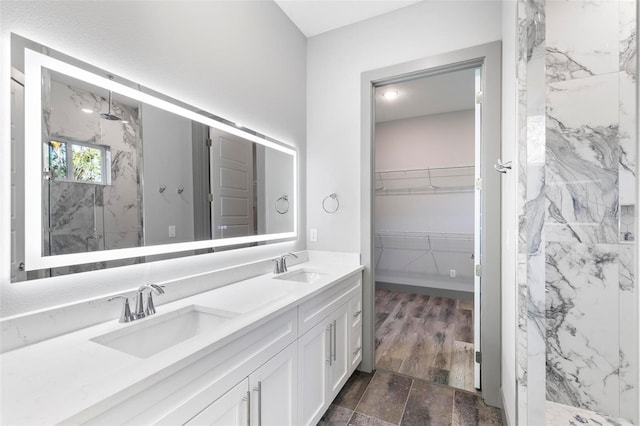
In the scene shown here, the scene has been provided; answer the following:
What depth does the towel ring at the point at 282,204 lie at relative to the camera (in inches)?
85.8

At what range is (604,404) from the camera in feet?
3.95

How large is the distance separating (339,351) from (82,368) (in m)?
1.42

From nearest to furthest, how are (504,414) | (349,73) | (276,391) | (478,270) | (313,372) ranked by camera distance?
→ (276,391) → (313,372) → (504,414) → (478,270) → (349,73)

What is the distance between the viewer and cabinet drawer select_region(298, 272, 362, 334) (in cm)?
143

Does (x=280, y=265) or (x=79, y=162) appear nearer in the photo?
(x=79, y=162)

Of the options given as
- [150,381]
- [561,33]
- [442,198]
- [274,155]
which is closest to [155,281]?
[150,381]

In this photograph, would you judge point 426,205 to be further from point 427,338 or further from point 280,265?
point 280,265

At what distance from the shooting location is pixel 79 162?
1055 mm

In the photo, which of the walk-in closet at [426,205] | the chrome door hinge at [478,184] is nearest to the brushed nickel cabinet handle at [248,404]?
the chrome door hinge at [478,184]

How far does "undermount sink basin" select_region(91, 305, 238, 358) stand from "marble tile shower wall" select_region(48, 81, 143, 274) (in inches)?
11.6

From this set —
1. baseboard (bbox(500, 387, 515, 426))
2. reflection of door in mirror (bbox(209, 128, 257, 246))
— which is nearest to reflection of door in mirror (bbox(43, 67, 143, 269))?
reflection of door in mirror (bbox(209, 128, 257, 246))

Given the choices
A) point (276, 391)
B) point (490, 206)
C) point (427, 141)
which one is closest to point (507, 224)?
point (490, 206)

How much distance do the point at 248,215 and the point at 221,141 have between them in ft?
1.69

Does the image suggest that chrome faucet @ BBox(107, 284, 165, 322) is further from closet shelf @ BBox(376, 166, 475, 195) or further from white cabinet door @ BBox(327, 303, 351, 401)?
closet shelf @ BBox(376, 166, 475, 195)
